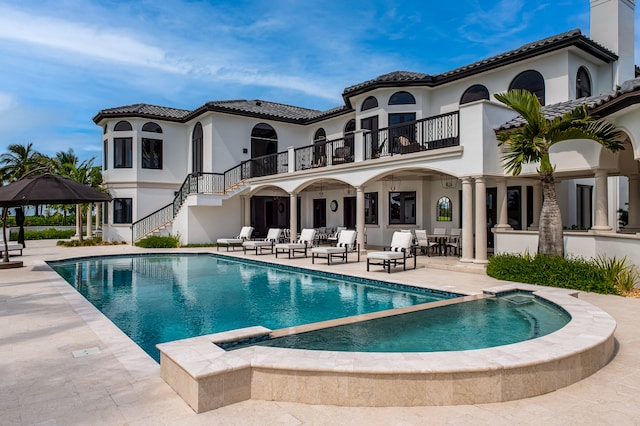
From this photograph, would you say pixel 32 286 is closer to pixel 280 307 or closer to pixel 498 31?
pixel 280 307

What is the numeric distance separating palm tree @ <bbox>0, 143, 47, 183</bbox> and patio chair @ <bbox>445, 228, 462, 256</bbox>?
120 feet

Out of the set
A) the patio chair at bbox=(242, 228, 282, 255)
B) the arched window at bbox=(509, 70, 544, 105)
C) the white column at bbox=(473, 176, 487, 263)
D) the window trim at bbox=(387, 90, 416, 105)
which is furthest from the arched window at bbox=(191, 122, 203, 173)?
the white column at bbox=(473, 176, 487, 263)

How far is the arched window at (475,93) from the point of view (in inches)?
671

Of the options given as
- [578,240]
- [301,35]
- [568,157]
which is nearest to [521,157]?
[568,157]

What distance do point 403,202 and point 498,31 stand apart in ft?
43.8

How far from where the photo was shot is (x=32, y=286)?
35.4 ft

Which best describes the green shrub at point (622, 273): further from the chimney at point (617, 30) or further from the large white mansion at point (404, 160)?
the chimney at point (617, 30)

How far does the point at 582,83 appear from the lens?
15500 mm

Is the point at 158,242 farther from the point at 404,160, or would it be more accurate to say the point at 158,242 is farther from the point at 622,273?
the point at 622,273

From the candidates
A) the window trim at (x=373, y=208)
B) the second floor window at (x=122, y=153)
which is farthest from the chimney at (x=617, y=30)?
the second floor window at (x=122, y=153)

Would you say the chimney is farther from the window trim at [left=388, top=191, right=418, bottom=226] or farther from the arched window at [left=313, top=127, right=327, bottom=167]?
the arched window at [left=313, top=127, right=327, bottom=167]

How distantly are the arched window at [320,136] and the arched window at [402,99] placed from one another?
659 centimetres

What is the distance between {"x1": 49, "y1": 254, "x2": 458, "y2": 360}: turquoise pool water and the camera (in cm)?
781

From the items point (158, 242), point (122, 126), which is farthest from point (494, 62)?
point (122, 126)
